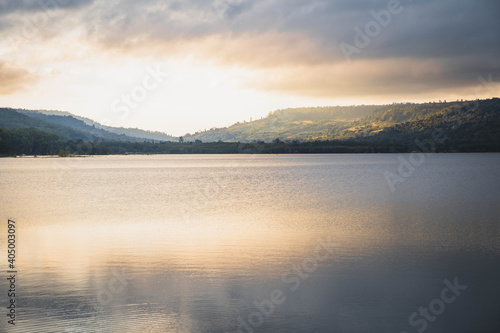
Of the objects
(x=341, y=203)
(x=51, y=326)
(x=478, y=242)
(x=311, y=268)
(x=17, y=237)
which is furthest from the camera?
(x=341, y=203)

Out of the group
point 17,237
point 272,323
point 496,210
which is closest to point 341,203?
point 496,210

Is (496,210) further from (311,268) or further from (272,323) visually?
(272,323)

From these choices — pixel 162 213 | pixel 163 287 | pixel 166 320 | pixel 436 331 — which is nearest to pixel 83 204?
pixel 162 213

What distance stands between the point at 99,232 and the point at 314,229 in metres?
13.7

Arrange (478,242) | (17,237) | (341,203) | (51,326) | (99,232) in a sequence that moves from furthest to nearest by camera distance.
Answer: (341,203)
(99,232)
(17,237)
(478,242)
(51,326)

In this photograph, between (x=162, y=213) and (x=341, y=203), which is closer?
(x=162, y=213)

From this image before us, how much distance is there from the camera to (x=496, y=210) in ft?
114

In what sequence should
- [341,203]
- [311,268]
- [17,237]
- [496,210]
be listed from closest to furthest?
1. [311,268]
2. [17,237]
3. [496,210]
4. [341,203]

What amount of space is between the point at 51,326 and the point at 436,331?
10.8m

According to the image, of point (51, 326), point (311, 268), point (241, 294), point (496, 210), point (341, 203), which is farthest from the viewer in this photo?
point (341, 203)

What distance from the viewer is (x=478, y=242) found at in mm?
22656

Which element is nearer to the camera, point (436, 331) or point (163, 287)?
point (436, 331)

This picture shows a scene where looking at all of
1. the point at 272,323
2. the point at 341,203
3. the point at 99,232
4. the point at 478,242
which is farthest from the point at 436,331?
the point at 341,203

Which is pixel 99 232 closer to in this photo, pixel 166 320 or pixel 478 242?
pixel 166 320
